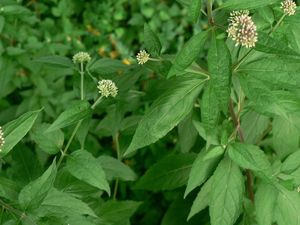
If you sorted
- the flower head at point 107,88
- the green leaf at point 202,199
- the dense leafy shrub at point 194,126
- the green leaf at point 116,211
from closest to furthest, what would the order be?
the dense leafy shrub at point 194,126
the flower head at point 107,88
the green leaf at point 202,199
the green leaf at point 116,211

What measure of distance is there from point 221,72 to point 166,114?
304 mm

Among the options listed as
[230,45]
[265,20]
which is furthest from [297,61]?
[230,45]

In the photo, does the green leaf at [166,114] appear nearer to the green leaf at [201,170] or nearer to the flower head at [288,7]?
the green leaf at [201,170]

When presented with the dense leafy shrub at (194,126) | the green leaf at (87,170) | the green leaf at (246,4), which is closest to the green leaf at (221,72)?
the dense leafy shrub at (194,126)

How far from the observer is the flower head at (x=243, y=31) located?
1.69 meters

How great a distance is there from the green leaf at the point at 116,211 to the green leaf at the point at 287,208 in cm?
69

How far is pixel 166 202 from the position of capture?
3912 mm

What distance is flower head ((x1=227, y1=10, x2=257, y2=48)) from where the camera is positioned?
5.53ft

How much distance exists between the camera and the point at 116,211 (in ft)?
7.97

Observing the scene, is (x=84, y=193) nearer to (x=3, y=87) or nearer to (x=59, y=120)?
(x=59, y=120)

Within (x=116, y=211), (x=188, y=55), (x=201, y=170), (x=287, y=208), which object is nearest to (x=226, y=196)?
(x=201, y=170)

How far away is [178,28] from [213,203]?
3.12 meters

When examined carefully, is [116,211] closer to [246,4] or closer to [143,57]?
[143,57]

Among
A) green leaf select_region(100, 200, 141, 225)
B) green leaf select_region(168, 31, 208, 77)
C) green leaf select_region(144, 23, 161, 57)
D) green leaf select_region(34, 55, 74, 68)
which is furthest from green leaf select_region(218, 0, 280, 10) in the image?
green leaf select_region(100, 200, 141, 225)
